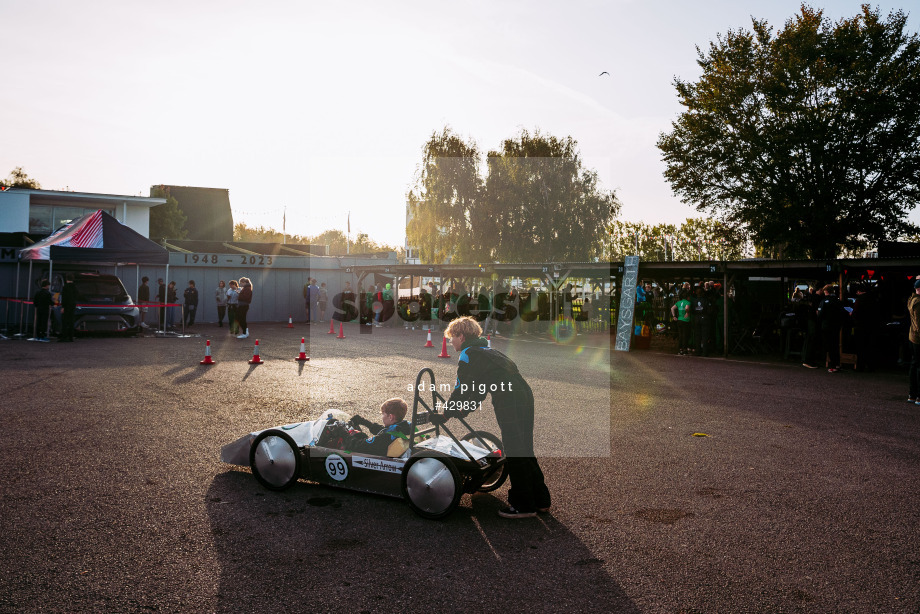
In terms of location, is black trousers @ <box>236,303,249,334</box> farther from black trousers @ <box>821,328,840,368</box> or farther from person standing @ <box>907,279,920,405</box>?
person standing @ <box>907,279,920,405</box>

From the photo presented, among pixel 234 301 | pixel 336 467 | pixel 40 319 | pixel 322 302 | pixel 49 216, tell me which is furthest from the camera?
pixel 49 216

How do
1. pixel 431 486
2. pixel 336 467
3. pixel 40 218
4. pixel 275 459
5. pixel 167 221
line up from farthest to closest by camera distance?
pixel 167 221, pixel 40 218, pixel 275 459, pixel 336 467, pixel 431 486

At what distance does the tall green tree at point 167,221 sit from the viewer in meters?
48.3

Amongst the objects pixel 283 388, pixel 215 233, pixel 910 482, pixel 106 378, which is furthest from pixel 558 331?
pixel 215 233

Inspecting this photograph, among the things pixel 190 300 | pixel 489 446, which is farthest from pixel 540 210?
pixel 489 446

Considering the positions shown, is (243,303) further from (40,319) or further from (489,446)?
(489,446)

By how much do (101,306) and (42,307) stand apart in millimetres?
1595

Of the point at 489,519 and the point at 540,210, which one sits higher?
the point at 540,210

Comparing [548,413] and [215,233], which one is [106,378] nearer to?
[548,413]

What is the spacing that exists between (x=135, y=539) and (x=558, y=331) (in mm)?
18856

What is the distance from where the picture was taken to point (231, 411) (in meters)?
8.95

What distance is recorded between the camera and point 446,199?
120ft

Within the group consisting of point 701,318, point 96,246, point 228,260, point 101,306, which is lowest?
point 101,306

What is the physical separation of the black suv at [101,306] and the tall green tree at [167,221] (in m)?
28.3
